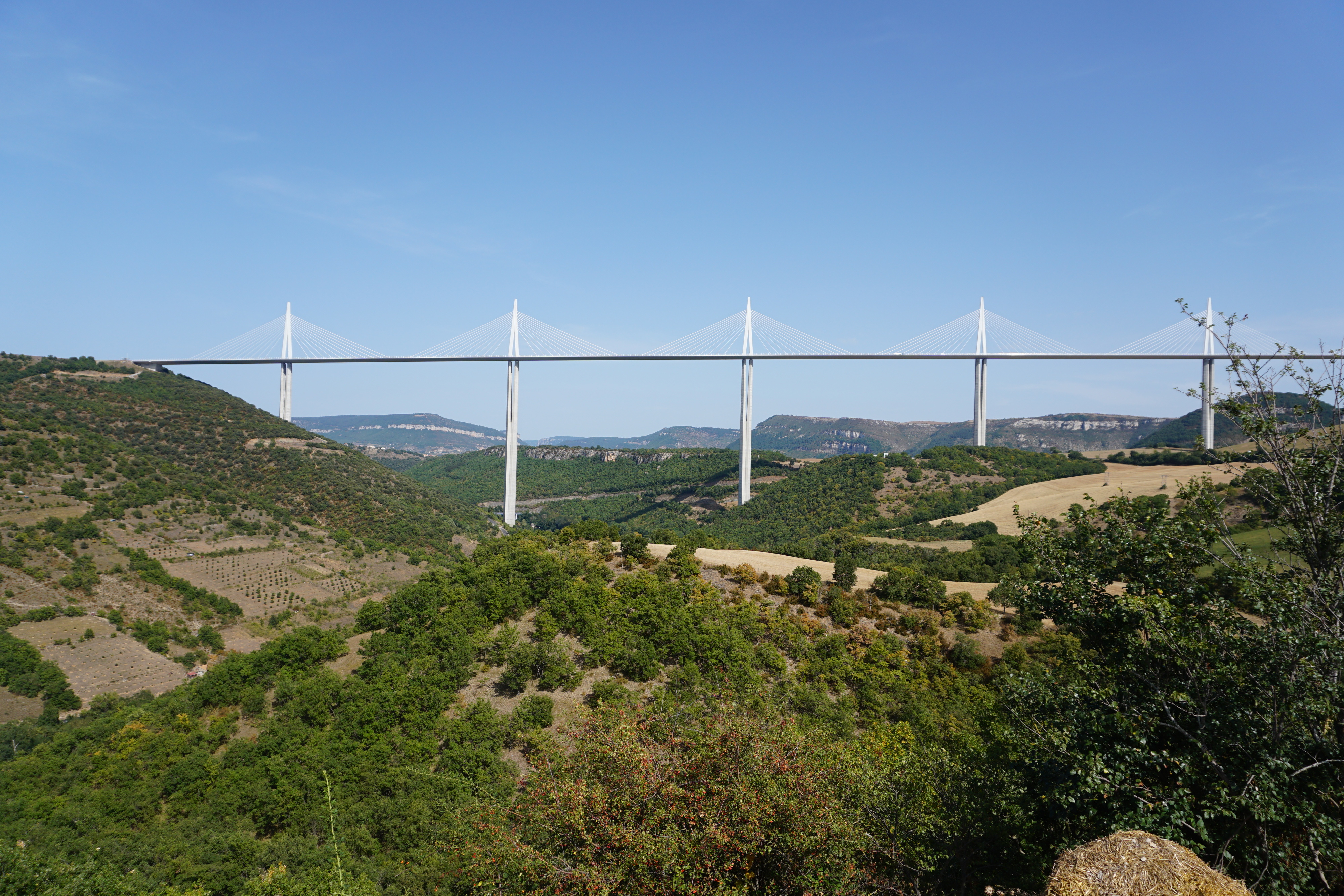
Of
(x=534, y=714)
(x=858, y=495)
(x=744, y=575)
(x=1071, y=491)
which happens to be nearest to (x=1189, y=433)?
(x=1071, y=491)

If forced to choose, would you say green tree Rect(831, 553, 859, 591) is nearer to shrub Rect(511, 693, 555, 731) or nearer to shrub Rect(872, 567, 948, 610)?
shrub Rect(872, 567, 948, 610)

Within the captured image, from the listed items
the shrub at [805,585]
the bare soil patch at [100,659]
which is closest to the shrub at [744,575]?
the shrub at [805,585]

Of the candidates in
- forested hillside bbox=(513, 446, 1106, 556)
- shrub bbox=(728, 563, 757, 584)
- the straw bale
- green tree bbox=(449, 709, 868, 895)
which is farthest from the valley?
the straw bale

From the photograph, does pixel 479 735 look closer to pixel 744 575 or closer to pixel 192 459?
pixel 744 575

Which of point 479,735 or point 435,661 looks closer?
point 479,735

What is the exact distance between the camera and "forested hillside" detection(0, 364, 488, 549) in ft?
129

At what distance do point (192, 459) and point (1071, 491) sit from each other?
205 feet

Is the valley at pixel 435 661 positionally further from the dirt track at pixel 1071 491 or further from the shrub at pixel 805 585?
the dirt track at pixel 1071 491

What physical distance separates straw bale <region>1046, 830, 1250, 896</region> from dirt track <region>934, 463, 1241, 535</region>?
3505 centimetres

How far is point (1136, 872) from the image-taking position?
16.1 feet

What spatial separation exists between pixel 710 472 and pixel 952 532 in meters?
41.3

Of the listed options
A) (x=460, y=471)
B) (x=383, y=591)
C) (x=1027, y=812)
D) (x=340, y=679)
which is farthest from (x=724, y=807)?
(x=460, y=471)

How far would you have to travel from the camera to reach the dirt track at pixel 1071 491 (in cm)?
4019

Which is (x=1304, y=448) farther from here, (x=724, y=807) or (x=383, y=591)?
(x=383, y=591)
